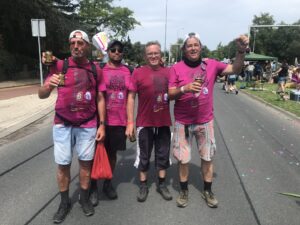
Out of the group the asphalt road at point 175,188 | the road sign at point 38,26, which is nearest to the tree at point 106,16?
the road sign at point 38,26

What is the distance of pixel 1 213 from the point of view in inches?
166

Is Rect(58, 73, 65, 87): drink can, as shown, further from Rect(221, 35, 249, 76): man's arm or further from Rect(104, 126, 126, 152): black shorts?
Rect(221, 35, 249, 76): man's arm

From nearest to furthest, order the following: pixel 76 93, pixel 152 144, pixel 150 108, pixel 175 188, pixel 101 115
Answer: pixel 76 93
pixel 101 115
pixel 150 108
pixel 152 144
pixel 175 188

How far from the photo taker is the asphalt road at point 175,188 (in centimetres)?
411

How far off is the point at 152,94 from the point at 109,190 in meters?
1.26

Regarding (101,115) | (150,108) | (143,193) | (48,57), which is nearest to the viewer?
(48,57)

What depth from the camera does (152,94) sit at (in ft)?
14.8

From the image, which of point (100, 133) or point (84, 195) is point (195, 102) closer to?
point (100, 133)

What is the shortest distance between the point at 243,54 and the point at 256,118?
753 cm

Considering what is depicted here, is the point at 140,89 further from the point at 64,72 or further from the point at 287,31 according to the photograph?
the point at 287,31

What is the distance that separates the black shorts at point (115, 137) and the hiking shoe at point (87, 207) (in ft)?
2.36

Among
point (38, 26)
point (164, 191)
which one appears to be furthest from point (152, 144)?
point (38, 26)

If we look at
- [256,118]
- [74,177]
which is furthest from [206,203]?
[256,118]

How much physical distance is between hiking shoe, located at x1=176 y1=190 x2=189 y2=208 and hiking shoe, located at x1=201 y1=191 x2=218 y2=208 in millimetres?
216
